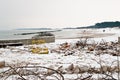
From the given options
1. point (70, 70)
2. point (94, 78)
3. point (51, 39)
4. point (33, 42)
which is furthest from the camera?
point (51, 39)

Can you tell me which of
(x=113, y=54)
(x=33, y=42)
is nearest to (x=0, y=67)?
(x=113, y=54)

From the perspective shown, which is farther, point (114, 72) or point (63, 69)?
point (63, 69)

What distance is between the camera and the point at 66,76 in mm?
6562

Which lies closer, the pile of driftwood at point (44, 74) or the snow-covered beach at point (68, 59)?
the pile of driftwood at point (44, 74)

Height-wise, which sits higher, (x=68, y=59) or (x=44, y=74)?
(x=44, y=74)

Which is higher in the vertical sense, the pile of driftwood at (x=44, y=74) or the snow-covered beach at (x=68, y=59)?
the pile of driftwood at (x=44, y=74)

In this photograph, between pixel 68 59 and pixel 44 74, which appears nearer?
pixel 44 74

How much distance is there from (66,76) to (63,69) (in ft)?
2.43

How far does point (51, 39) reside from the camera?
2522cm

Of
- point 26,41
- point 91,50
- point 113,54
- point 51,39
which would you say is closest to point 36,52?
point 91,50

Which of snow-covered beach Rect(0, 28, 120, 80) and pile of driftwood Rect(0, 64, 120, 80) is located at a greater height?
pile of driftwood Rect(0, 64, 120, 80)

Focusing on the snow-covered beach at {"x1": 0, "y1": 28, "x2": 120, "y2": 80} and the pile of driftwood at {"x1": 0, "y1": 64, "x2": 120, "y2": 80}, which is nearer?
the pile of driftwood at {"x1": 0, "y1": 64, "x2": 120, "y2": 80}

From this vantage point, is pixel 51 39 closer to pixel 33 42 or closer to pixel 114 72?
pixel 33 42

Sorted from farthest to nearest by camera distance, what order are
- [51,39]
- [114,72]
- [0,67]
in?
[51,39], [0,67], [114,72]
